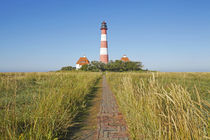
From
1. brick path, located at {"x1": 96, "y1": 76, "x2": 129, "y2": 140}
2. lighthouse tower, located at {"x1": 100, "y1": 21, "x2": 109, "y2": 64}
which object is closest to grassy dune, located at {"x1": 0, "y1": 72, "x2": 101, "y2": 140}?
brick path, located at {"x1": 96, "y1": 76, "x2": 129, "y2": 140}

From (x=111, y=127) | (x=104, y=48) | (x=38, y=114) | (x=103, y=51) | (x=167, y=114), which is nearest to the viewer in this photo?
(x=167, y=114)

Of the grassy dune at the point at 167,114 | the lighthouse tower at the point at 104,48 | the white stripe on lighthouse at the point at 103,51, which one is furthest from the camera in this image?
the white stripe on lighthouse at the point at 103,51

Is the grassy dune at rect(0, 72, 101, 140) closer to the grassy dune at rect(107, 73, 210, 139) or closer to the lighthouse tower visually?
the grassy dune at rect(107, 73, 210, 139)

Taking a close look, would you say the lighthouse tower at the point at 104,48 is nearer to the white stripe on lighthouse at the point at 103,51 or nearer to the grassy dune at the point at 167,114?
the white stripe on lighthouse at the point at 103,51

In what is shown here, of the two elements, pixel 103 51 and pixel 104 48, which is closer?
pixel 104 48

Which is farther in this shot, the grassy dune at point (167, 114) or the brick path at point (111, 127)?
the brick path at point (111, 127)

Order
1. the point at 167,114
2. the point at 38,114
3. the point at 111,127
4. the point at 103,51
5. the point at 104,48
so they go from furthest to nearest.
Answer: the point at 103,51
the point at 104,48
the point at 111,127
the point at 38,114
the point at 167,114

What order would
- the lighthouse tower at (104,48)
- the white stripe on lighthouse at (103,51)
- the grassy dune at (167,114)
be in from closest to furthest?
the grassy dune at (167,114) → the lighthouse tower at (104,48) → the white stripe on lighthouse at (103,51)

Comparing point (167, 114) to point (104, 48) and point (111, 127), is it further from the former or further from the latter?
point (104, 48)

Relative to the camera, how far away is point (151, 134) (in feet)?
7.36

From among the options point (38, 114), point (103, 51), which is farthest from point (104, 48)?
point (38, 114)

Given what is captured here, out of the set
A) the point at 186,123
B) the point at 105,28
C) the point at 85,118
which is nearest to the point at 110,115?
the point at 85,118

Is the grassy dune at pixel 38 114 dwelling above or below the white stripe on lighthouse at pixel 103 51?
below

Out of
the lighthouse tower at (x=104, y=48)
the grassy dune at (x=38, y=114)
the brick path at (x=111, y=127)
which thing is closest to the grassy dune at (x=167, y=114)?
the brick path at (x=111, y=127)
